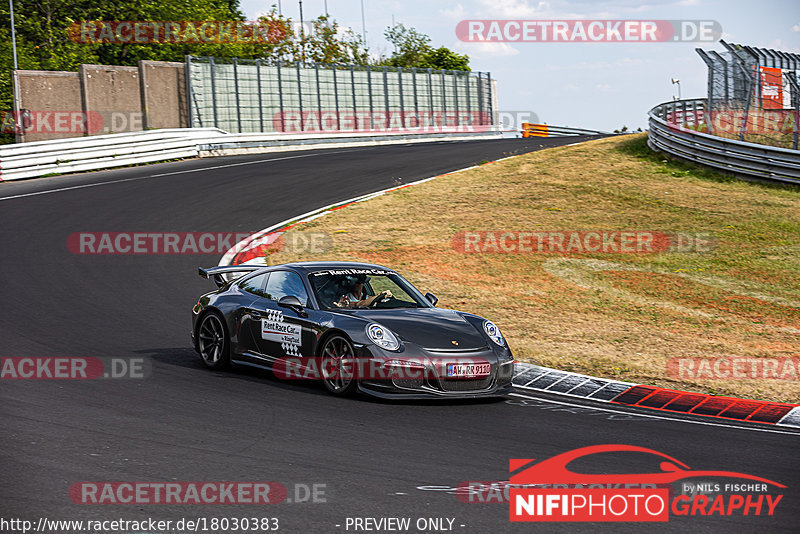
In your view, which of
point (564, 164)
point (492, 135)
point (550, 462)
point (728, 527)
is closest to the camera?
point (728, 527)

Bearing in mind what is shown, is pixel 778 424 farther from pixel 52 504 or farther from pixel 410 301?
pixel 52 504

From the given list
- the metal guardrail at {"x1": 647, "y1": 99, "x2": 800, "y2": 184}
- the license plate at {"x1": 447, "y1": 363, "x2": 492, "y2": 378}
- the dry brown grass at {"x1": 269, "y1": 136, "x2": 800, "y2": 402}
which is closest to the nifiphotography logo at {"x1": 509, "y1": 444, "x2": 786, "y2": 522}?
the license plate at {"x1": 447, "y1": 363, "x2": 492, "y2": 378}

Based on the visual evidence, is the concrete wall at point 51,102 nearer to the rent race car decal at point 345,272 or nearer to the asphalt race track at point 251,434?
the asphalt race track at point 251,434

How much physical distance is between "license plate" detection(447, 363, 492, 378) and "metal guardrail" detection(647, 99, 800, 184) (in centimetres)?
1749

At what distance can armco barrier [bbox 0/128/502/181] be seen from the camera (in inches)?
957

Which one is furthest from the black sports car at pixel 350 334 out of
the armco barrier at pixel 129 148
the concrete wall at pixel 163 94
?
the concrete wall at pixel 163 94

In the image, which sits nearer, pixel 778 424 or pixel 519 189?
pixel 778 424

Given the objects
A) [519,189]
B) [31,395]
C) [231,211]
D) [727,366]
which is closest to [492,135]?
[519,189]

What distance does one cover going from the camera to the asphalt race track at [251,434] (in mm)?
5465

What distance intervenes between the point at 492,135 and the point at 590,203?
2838cm

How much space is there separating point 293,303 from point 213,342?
1.49 metres

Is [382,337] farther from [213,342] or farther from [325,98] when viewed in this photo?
[325,98]

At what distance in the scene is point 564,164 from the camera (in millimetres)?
26750

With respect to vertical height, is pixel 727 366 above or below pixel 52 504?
below
